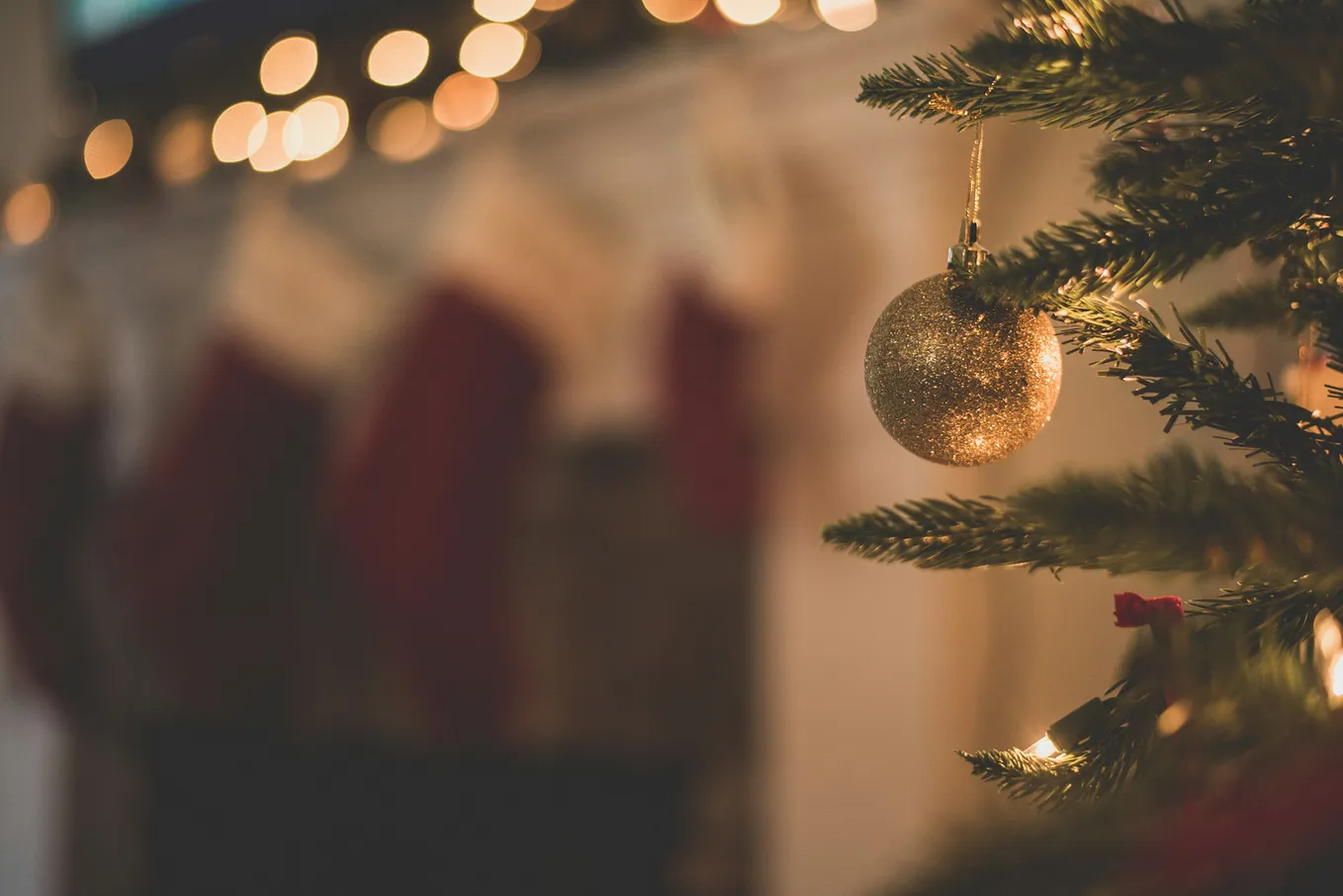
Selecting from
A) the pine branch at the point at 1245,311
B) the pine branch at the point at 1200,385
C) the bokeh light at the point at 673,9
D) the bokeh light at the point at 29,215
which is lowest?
the pine branch at the point at 1200,385

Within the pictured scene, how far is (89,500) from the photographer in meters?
1.92

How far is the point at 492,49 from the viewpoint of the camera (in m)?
1.52

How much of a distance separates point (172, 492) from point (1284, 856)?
64.9 inches

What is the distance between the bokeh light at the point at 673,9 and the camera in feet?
4.25

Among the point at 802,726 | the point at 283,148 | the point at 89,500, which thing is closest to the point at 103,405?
the point at 89,500

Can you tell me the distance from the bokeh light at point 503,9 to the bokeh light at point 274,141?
1.42 feet

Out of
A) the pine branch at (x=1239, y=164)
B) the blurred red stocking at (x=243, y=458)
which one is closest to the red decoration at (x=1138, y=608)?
the pine branch at (x=1239, y=164)

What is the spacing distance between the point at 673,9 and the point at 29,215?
1599mm

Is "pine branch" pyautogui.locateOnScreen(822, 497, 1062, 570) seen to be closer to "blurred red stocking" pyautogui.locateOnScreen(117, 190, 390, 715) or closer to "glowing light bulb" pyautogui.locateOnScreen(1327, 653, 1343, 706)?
"glowing light bulb" pyautogui.locateOnScreen(1327, 653, 1343, 706)

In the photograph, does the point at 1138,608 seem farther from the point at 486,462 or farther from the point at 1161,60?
the point at 486,462

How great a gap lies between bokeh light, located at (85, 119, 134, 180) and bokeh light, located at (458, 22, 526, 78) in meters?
0.86

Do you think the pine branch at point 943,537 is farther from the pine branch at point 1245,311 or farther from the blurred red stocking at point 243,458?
the blurred red stocking at point 243,458

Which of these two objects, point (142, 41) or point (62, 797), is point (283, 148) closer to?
point (142, 41)

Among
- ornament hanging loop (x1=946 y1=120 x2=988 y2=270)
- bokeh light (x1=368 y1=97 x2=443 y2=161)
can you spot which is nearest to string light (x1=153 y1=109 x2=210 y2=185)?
bokeh light (x1=368 y1=97 x2=443 y2=161)
